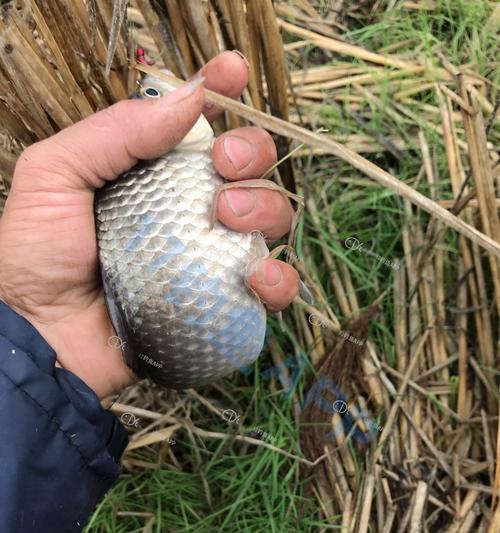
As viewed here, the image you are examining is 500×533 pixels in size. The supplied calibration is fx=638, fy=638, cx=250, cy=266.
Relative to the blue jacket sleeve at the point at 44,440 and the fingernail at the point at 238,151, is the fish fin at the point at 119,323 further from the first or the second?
the fingernail at the point at 238,151

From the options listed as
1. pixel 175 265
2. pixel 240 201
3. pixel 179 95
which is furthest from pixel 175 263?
pixel 179 95

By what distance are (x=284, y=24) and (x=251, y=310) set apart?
1207 millimetres

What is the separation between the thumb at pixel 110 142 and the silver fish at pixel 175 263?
0.12 ft

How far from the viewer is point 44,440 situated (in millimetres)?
1174

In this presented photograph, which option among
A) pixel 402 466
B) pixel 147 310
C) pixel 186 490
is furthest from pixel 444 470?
pixel 147 310

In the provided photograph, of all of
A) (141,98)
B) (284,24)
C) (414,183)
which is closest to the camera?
(141,98)

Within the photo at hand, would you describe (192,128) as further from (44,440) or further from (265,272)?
(44,440)

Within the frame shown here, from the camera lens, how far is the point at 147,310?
1153 mm

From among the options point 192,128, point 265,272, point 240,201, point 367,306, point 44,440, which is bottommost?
point 367,306

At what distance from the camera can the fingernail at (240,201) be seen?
116 centimetres

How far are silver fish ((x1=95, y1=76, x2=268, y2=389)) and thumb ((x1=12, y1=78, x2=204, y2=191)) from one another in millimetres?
38

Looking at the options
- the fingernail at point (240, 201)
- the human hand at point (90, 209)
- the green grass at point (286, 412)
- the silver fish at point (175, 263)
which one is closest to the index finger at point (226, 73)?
the human hand at point (90, 209)

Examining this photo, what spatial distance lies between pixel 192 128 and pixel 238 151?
0.09m

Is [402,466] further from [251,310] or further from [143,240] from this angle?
[143,240]
